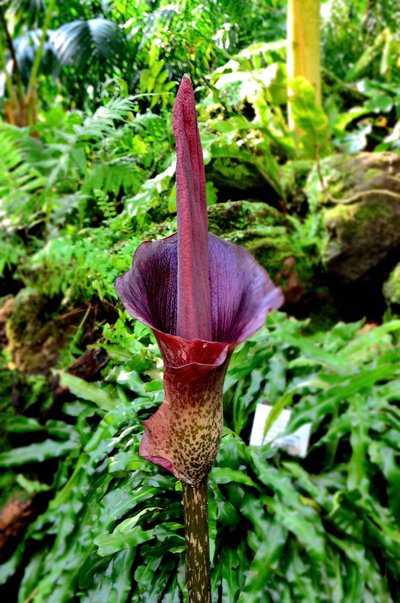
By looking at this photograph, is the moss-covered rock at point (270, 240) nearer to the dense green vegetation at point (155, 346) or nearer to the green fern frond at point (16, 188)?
the dense green vegetation at point (155, 346)

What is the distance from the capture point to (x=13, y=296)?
3.54 feet

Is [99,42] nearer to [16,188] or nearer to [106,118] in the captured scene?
[106,118]

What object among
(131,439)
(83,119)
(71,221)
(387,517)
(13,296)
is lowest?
(387,517)

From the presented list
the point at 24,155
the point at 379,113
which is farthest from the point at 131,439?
the point at 379,113

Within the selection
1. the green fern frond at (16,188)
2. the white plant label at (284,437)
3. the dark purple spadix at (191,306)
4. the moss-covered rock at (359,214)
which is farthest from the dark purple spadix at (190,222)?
the moss-covered rock at (359,214)

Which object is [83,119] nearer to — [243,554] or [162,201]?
[162,201]

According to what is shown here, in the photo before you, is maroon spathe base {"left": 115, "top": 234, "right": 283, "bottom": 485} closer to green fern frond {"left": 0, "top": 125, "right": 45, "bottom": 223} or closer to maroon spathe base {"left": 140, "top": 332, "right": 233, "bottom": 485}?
maroon spathe base {"left": 140, "top": 332, "right": 233, "bottom": 485}

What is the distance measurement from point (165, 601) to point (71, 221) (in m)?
0.66

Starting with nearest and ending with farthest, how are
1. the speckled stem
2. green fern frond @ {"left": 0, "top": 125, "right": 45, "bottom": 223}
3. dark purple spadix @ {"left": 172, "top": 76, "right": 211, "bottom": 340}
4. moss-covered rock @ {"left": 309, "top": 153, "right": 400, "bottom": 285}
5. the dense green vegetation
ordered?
dark purple spadix @ {"left": 172, "top": 76, "right": 211, "bottom": 340}, the speckled stem, the dense green vegetation, green fern frond @ {"left": 0, "top": 125, "right": 45, "bottom": 223}, moss-covered rock @ {"left": 309, "top": 153, "right": 400, "bottom": 285}

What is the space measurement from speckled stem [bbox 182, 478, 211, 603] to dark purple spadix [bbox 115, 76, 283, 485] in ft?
0.07

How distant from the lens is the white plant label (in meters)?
1.14

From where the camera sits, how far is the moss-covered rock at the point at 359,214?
1.59 meters

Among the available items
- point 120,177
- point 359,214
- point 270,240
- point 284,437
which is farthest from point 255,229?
point 359,214

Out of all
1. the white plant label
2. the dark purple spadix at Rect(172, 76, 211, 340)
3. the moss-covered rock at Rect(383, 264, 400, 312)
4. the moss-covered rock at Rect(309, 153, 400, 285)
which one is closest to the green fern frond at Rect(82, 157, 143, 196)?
the dark purple spadix at Rect(172, 76, 211, 340)
